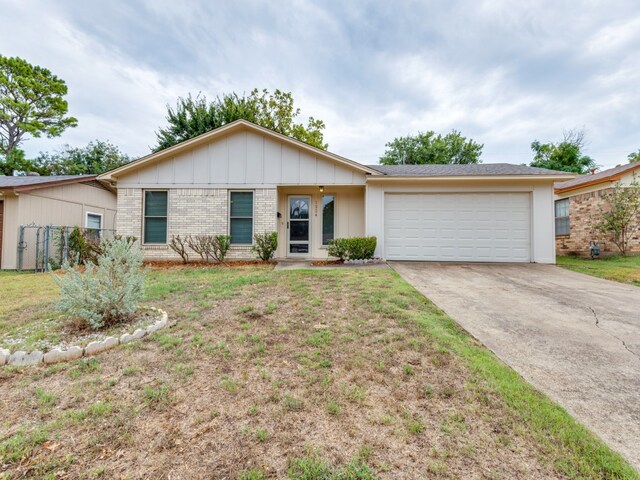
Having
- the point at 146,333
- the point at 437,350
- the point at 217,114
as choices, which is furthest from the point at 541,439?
the point at 217,114

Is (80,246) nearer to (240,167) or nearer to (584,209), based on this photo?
(240,167)

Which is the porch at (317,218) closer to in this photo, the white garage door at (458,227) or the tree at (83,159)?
the white garage door at (458,227)

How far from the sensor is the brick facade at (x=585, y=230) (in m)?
11.7

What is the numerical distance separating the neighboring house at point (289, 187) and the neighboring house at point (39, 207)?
2.48 metres

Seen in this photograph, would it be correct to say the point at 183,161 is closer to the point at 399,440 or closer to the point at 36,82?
the point at 399,440

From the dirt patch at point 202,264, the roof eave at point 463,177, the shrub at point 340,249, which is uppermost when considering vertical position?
the roof eave at point 463,177

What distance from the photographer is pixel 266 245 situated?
948 cm

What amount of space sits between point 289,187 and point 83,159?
28059mm

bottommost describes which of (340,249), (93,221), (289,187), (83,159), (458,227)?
(340,249)

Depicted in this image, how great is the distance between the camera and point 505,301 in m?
4.80

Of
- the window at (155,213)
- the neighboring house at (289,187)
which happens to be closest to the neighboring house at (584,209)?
the neighboring house at (289,187)

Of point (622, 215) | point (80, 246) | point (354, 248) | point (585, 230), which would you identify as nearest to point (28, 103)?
point (80, 246)

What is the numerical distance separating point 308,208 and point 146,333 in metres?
7.94

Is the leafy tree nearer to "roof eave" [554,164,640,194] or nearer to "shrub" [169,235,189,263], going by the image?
"shrub" [169,235,189,263]
